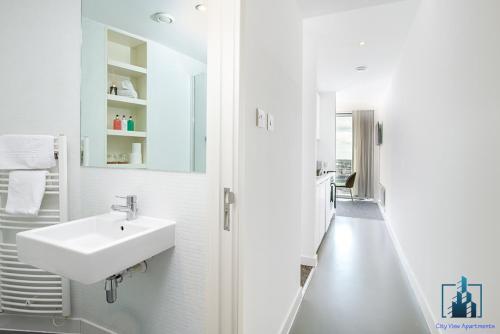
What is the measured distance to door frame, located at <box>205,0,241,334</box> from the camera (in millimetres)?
1048

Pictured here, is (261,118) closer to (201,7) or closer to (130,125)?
(201,7)

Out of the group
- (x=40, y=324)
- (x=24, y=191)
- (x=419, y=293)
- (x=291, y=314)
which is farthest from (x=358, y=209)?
(x=24, y=191)

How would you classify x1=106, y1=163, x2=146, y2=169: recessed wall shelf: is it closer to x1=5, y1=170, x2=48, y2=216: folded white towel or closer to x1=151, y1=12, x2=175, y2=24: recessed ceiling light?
x1=5, y1=170, x2=48, y2=216: folded white towel

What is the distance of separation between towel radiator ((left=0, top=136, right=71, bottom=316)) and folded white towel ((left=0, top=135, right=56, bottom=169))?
0.06m

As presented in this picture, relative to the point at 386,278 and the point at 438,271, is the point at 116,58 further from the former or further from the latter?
the point at 386,278

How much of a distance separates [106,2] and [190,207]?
4.50ft

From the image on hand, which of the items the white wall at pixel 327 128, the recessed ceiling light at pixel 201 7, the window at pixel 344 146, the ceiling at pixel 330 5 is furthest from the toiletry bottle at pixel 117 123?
the window at pixel 344 146

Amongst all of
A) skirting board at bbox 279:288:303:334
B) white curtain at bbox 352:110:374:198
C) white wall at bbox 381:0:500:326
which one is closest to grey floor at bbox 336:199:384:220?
white curtain at bbox 352:110:374:198

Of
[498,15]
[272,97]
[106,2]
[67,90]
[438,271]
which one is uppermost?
[106,2]

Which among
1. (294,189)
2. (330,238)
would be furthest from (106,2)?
(330,238)

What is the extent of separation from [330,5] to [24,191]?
2.65 metres

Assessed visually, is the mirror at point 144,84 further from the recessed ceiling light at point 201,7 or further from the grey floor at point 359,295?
the grey floor at point 359,295

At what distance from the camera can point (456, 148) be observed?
1443 millimetres

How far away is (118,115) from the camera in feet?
5.25
